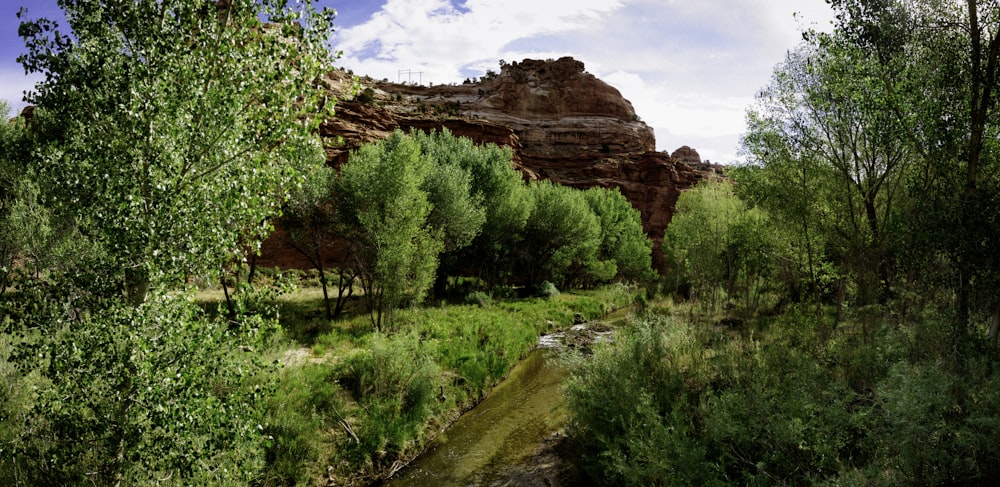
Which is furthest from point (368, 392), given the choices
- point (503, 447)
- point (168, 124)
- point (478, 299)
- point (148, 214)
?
point (478, 299)

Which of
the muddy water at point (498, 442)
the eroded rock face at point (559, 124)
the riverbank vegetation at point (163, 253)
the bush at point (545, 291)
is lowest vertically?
the muddy water at point (498, 442)

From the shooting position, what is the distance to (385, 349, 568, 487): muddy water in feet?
36.1

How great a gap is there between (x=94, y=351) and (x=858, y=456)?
35.2ft

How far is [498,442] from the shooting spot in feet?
42.1

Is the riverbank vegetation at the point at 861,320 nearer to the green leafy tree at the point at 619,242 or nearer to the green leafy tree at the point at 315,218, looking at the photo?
the green leafy tree at the point at 315,218

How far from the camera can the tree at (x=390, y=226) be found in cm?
1767

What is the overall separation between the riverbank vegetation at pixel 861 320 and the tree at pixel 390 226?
851 cm

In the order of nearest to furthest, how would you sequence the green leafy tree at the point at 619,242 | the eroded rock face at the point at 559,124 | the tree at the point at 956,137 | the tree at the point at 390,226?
the tree at the point at 956,137 < the tree at the point at 390,226 < the green leafy tree at the point at 619,242 < the eroded rock face at the point at 559,124

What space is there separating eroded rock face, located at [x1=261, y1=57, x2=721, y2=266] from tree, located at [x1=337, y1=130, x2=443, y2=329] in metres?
34.4

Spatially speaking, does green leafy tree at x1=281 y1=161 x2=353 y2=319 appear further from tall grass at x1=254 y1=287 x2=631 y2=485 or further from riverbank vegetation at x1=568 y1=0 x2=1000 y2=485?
riverbank vegetation at x1=568 y1=0 x2=1000 y2=485

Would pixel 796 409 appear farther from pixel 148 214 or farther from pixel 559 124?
pixel 559 124

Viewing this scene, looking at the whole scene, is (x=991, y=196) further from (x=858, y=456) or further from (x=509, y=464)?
(x=509, y=464)

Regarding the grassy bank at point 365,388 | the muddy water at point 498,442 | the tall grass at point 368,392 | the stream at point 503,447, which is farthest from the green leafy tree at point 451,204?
the stream at point 503,447

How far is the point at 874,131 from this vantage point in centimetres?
1120
